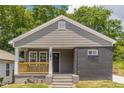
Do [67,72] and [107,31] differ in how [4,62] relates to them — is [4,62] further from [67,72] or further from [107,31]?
[107,31]

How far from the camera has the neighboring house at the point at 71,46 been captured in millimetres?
29047

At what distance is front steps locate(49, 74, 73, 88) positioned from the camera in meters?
26.5

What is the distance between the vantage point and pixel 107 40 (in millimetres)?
29109

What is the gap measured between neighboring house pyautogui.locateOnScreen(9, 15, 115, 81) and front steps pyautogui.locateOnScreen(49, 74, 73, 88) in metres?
1.40

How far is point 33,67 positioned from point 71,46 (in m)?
3.36

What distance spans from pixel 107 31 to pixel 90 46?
20.6 meters

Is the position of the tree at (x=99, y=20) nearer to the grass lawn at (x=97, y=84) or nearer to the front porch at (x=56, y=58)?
the front porch at (x=56, y=58)

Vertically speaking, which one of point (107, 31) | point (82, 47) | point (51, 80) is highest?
point (107, 31)

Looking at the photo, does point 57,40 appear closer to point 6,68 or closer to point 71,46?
point 71,46

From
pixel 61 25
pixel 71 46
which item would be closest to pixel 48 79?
pixel 71 46

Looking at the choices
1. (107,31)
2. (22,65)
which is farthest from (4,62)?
(107,31)

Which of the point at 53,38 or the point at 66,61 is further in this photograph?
the point at 66,61

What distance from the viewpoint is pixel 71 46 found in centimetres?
2956

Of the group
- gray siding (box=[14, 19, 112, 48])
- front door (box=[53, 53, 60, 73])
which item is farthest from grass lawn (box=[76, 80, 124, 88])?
front door (box=[53, 53, 60, 73])
